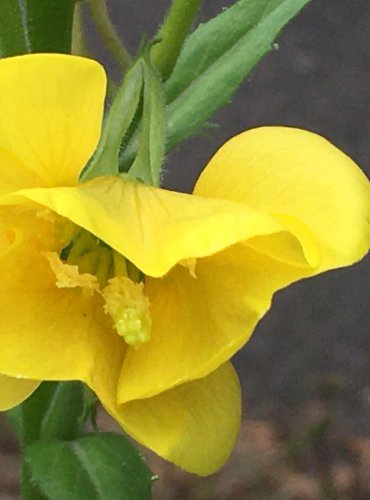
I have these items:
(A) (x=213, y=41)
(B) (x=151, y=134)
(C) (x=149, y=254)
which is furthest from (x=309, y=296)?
(C) (x=149, y=254)

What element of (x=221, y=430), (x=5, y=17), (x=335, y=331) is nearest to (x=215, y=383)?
(x=221, y=430)

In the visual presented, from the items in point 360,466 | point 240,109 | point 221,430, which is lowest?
point 360,466

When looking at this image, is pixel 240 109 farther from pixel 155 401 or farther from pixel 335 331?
pixel 155 401

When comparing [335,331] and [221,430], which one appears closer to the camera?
[221,430]

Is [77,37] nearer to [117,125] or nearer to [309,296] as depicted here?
[117,125]

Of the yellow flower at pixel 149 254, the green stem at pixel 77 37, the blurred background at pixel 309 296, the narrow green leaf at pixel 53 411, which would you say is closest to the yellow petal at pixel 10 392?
the yellow flower at pixel 149 254

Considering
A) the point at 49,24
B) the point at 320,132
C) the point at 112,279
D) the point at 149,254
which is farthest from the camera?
the point at 320,132

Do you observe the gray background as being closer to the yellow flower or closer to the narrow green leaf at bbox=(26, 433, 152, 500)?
the narrow green leaf at bbox=(26, 433, 152, 500)
